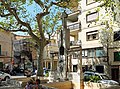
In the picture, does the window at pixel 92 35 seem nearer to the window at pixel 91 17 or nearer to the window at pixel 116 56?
the window at pixel 91 17

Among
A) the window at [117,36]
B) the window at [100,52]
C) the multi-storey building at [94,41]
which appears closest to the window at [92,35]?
the multi-storey building at [94,41]

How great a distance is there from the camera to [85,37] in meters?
34.1

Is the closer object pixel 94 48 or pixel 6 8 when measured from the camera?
pixel 6 8

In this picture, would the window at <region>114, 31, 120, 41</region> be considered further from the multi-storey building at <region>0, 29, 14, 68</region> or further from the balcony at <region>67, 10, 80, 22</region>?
the multi-storey building at <region>0, 29, 14, 68</region>

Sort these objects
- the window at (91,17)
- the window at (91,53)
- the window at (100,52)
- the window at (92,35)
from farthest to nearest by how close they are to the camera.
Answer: the window at (91,53) < the window at (92,35) < the window at (91,17) < the window at (100,52)

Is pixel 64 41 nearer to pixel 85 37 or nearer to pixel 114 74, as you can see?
pixel 114 74

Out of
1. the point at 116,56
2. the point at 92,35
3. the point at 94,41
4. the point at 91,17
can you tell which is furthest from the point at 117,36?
the point at 91,17

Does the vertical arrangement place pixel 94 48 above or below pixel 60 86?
above

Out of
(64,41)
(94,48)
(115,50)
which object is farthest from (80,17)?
(64,41)

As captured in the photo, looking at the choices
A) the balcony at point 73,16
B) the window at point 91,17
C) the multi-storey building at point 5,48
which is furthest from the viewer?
the multi-storey building at point 5,48

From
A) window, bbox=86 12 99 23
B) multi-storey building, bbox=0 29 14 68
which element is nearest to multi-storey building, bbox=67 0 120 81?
window, bbox=86 12 99 23

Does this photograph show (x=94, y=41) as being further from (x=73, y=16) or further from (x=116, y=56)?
(x=73, y=16)

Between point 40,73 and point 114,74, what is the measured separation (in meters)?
12.5

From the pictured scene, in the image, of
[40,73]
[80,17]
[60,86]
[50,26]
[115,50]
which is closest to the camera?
[60,86]
